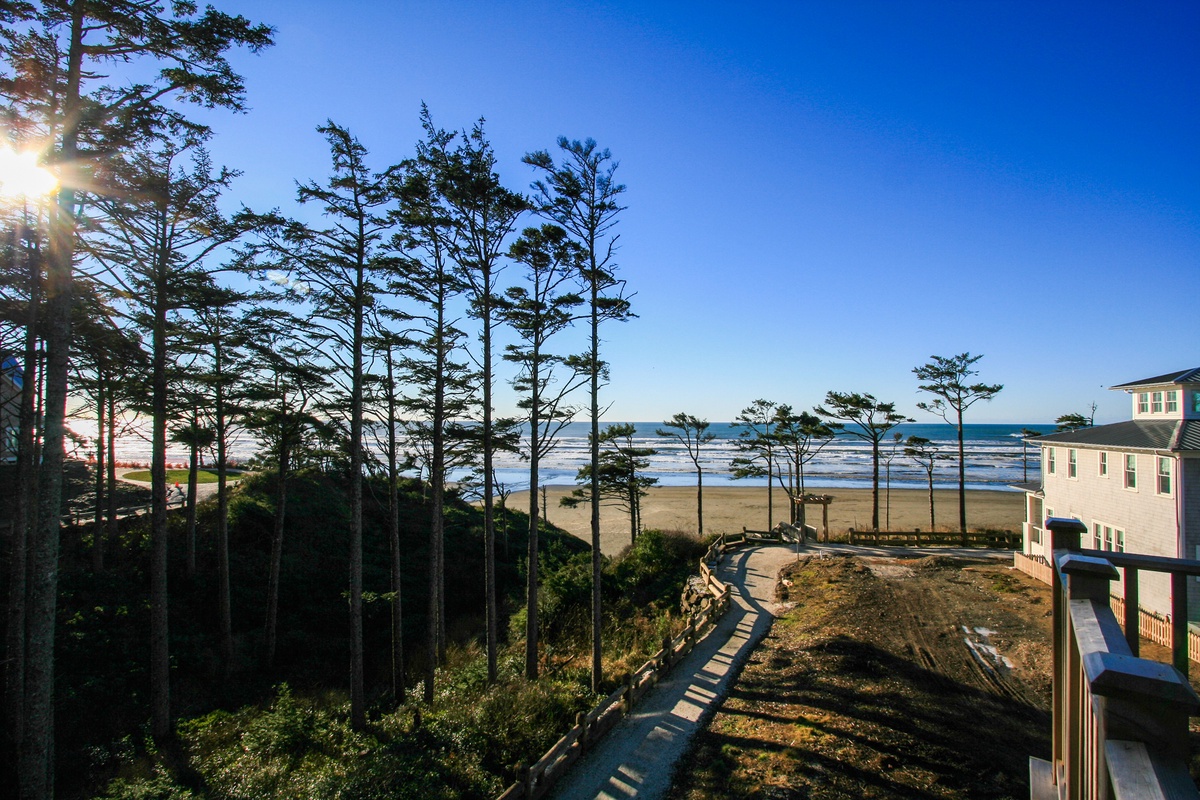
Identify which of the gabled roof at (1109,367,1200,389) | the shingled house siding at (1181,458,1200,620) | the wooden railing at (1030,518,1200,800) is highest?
the gabled roof at (1109,367,1200,389)

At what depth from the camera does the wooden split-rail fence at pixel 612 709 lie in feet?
29.6

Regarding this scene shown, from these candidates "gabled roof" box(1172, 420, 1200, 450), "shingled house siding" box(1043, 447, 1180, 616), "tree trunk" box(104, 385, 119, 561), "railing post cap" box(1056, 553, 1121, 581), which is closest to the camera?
"railing post cap" box(1056, 553, 1121, 581)

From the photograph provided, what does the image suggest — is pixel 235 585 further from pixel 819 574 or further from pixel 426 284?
pixel 819 574

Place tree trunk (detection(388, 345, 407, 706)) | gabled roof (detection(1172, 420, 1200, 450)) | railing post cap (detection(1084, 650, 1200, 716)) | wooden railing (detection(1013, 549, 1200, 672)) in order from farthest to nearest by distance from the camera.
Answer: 1. gabled roof (detection(1172, 420, 1200, 450))
2. tree trunk (detection(388, 345, 407, 706))
3. wooden railing (detection(1013, 549, 1200, 672))
4. railing post cap (detection(1084, 650, 1200, 716))

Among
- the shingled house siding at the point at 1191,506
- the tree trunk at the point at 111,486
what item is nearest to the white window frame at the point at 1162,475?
the shingled house siding at the point at 1191,506

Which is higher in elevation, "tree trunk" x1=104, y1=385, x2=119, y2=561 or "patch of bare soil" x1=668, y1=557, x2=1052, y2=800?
"tree trunk" x1=104, y1=385, x2=119, y2=561

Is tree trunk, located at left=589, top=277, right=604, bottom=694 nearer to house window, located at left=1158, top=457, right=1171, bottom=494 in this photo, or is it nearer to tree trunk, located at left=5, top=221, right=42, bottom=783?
tree trunk, located at left=5, top=221, right=42, bottom=783

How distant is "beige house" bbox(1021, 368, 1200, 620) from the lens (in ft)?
51.5

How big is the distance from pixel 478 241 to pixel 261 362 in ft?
19.9

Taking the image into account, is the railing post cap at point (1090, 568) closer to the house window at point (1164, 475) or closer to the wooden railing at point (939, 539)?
the house window at point (1164, 475)

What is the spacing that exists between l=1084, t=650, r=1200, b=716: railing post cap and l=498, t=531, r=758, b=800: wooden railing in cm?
932

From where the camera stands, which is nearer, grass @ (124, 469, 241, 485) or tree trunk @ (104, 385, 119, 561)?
tree trunk @ (104, 385, 119, 561)

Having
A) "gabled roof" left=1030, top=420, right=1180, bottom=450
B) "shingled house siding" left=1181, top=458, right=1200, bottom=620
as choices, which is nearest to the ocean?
"gabled roof" left=1030, top=420, right=1180, bottom=450

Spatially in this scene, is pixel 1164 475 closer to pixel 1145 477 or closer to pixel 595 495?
pixel 1145 477
